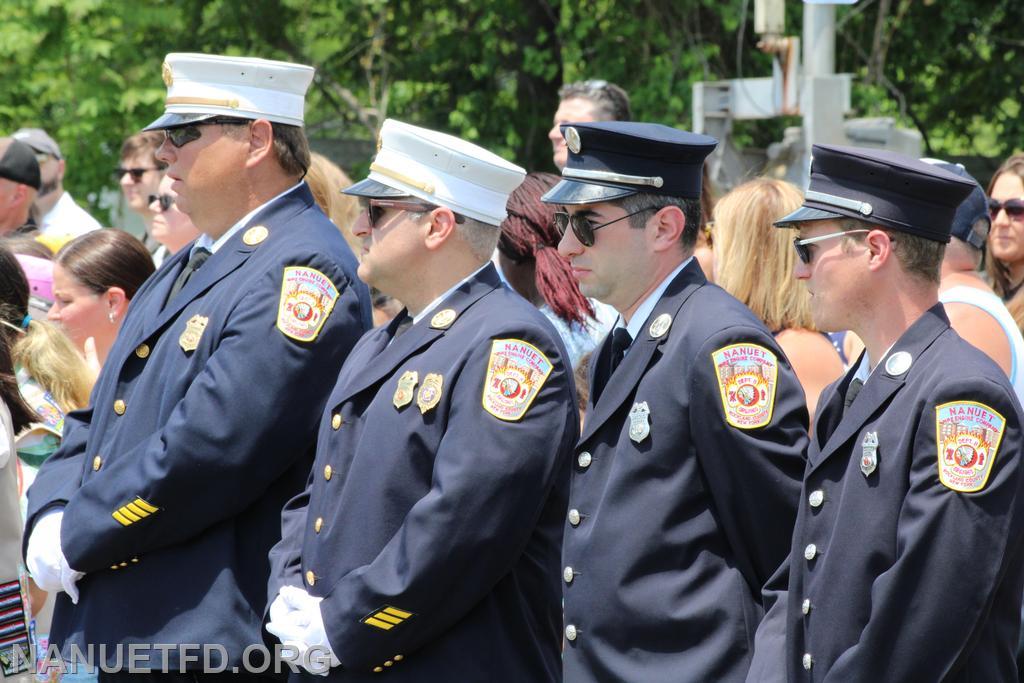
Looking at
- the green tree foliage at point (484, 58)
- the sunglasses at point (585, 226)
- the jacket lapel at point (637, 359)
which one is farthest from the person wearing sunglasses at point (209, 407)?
the green tree foliage at point (484, 58)

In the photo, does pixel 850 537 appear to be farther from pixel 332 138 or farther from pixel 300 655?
pixel 332 138

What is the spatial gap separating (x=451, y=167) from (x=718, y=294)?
2.65 ft

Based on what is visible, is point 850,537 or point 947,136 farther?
point 947,136

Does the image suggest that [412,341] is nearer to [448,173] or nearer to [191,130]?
[448,173]

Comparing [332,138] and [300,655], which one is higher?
[300,655]

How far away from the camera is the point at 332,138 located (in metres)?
15.1

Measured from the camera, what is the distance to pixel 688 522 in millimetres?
3268

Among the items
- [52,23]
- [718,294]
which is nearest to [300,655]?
[718,294]

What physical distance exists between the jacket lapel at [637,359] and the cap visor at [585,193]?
27 centimetres

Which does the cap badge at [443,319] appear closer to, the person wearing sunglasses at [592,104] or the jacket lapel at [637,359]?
the jacket lapel at [637,359]

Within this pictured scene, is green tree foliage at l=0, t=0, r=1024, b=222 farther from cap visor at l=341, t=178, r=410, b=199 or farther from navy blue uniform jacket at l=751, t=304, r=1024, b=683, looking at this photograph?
navy blue uniform jacket at l=751, t=304, r=1024, b=683

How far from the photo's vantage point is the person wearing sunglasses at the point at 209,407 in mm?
3703

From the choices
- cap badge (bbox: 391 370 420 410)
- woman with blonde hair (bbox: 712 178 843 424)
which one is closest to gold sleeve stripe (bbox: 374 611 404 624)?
cap badge (bbox: 391 370 420 410)

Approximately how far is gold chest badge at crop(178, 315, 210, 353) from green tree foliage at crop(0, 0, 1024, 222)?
8.78 m
